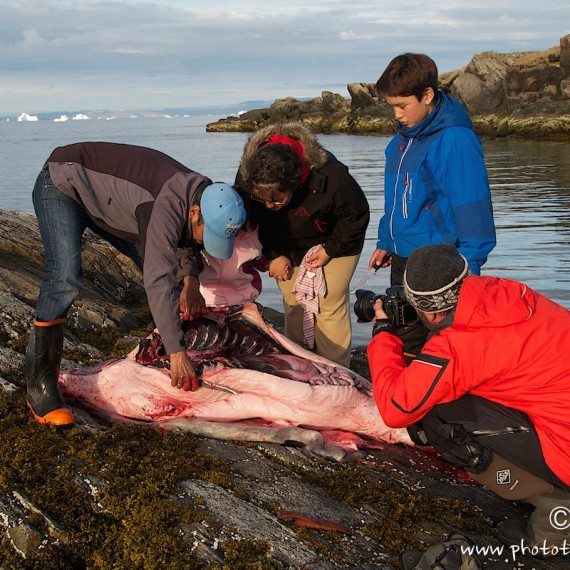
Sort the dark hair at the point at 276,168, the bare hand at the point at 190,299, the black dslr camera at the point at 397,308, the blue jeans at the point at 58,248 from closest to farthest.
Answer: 1. the black dslr camera at the point at 397,308
2. the blue jeans at the point at 58,248
3. the dark hair at the point at 276,168
4. the bare hand at the point at 190,299

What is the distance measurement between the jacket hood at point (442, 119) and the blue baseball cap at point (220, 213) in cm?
142

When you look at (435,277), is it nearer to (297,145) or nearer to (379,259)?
(297,145)

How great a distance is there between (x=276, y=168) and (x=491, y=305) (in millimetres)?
1865

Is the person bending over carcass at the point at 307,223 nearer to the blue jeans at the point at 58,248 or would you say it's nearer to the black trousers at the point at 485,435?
the blue jeans at the point at 58,248

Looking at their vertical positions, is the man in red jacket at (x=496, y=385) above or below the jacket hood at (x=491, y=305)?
below

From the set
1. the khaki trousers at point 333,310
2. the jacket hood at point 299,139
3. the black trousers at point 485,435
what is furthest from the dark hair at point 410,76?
the black trousers at point 485,435

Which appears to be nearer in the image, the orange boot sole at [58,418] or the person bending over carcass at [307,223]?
the orange boot sole at [58,418]

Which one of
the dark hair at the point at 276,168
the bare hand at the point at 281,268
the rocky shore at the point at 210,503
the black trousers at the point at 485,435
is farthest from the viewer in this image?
the bare hand at the point at 281,268

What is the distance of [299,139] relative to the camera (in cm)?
525

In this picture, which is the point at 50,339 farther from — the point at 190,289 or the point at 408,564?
the point at 408,564

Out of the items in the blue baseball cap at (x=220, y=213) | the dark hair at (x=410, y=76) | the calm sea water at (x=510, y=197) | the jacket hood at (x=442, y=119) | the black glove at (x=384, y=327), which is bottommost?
the calm sea water at (x=510, y=197)

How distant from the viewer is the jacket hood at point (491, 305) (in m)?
3.35

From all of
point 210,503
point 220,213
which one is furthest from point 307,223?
point 210,503

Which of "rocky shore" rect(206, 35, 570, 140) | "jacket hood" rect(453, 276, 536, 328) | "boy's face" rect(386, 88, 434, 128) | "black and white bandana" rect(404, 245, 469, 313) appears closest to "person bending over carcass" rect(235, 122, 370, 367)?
"boy's face" rect(386, 88, 434, 128)
